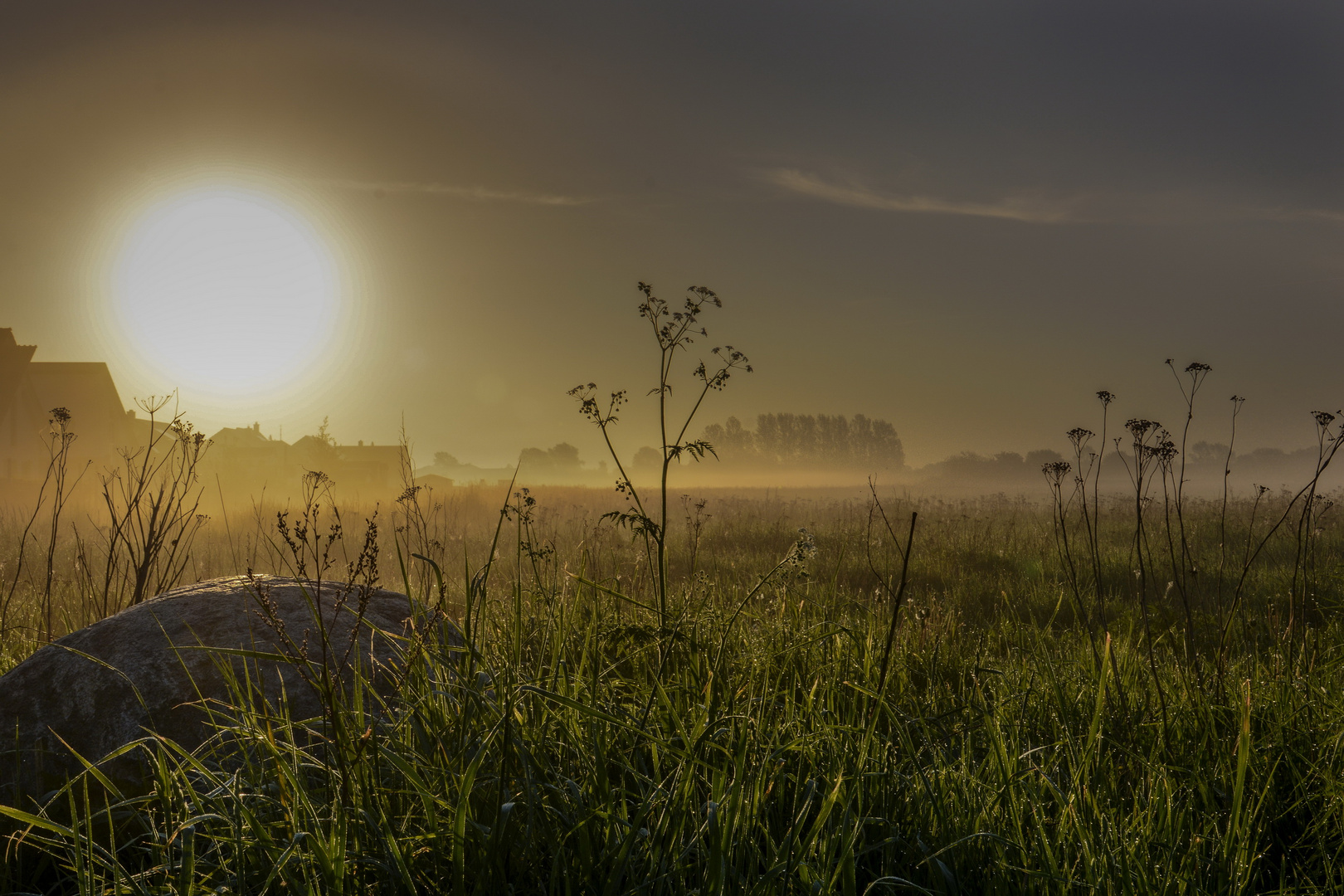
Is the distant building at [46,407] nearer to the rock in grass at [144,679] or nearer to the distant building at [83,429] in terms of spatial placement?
the distant building at [83,429]

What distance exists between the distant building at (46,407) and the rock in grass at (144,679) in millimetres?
37479

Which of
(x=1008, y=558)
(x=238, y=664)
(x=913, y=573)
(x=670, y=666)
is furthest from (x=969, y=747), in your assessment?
(x=1008, y=558)

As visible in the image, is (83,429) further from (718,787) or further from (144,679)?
(718,787)

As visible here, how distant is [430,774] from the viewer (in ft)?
6.25

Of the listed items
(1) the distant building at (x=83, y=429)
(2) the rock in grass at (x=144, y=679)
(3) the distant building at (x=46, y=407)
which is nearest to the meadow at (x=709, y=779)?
(2) the rock in grass at (x=144, y=679)

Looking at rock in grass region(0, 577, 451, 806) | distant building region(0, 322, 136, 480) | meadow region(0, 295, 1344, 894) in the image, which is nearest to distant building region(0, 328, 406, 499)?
distant building region(0, 322, 136, 480)

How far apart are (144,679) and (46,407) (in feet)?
144

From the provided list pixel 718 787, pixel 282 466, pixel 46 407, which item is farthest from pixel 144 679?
pixel 282 466

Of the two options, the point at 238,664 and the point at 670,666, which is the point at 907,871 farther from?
the point at 238,664

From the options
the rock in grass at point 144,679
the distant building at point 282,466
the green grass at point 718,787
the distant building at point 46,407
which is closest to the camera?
the green grass at point 718,787

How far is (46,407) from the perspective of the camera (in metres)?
35.0

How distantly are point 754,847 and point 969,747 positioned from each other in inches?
42.4

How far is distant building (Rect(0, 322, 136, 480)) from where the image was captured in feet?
106

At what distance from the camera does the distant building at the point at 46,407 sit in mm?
32188
